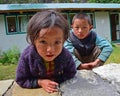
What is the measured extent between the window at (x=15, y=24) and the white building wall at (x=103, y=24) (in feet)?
18.0

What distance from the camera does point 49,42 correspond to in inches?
76.3

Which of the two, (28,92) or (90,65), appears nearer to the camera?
(28,92)

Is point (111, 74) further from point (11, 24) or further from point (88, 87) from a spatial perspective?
point (11, 24)

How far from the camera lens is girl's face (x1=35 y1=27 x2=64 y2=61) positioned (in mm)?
1924

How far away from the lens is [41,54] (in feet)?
6.73

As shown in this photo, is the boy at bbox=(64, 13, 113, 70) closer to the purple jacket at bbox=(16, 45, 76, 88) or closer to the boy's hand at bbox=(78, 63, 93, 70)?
the boy's hand at bbox=(78, 63, 93, 70)

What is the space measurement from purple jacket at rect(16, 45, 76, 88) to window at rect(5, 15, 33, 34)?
1669cm

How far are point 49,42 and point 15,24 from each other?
17.8 metres

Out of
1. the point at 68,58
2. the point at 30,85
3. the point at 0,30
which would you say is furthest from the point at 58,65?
the point at 0,30

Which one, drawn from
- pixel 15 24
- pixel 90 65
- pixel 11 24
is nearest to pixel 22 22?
pixel 15 24

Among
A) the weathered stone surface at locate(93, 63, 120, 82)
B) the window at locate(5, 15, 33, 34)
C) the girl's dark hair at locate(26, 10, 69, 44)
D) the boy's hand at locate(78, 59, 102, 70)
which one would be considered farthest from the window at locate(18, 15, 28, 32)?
the girl's dark hair at locate(26, 10, 69, 44)

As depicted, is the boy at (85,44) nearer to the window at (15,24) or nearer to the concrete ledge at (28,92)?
the concrete ledge at (28,92)

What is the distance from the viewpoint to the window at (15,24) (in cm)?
1911

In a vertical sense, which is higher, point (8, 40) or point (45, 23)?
point (45, 23)
